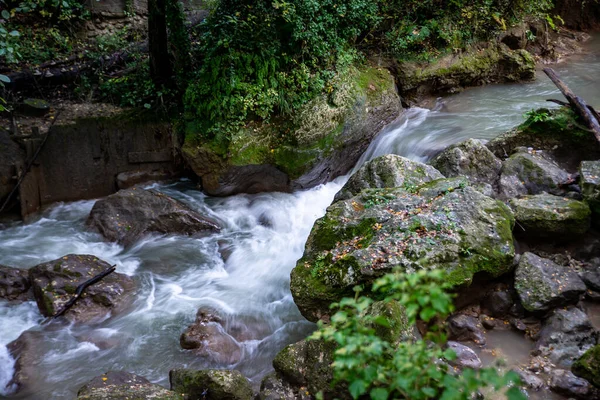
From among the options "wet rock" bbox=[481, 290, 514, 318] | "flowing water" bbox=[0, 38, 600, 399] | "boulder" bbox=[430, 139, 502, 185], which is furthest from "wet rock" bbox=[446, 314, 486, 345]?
"boulder" bbox=[430, 139, 502, 185]

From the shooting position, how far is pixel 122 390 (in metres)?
4.30

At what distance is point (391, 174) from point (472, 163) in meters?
1.42

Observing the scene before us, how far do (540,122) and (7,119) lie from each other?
9.16m

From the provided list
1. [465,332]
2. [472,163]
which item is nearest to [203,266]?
[465,332]

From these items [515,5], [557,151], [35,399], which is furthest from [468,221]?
[515,5]

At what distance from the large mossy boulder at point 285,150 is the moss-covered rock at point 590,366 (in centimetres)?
551

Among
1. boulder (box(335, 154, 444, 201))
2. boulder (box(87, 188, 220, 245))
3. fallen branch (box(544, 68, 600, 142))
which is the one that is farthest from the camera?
boulder (box(87, 188, 220, 245))

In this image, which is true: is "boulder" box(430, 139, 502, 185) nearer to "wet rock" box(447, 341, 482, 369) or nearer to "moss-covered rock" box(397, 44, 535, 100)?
"wet rock" box(447, 341, 482, 369)

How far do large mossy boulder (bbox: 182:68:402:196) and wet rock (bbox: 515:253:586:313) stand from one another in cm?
436

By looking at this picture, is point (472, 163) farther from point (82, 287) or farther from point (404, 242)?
point (82, 287)

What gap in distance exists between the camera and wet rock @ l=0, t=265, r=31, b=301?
20.9ft

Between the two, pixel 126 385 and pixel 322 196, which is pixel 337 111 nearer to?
pixel 322 196

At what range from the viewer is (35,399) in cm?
493

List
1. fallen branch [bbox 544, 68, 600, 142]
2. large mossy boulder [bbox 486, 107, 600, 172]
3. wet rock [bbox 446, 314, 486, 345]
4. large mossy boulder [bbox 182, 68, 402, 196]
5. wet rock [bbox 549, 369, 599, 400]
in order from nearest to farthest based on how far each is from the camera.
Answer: wet rock [bbox 549, 369, 599, 400] < wet rock [bbox 446, 314, 486, 345] < fallen branch [bbox 544, 68, 600, 142] < large mossy boulder [bbox 486, 107, 600, 172] < large mossy boulder [bbox 182, 68, 402, 196]
